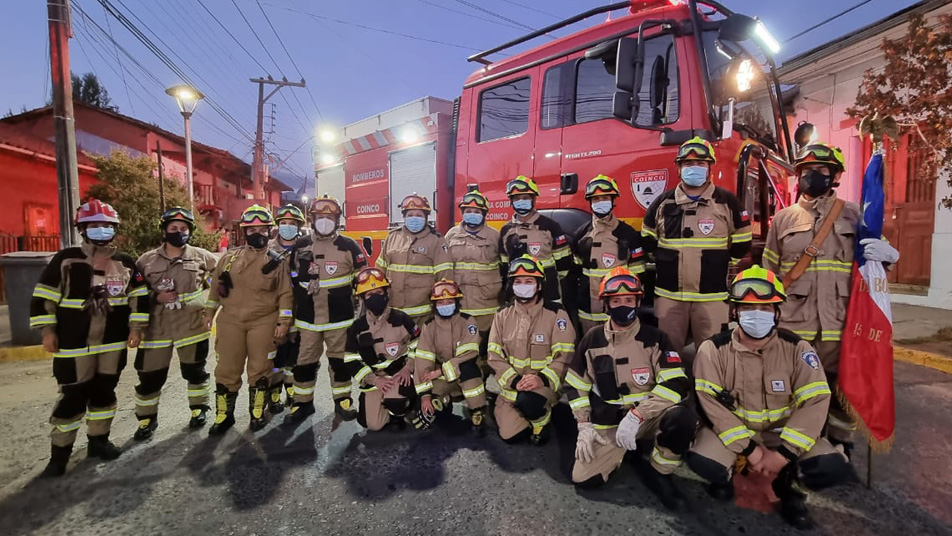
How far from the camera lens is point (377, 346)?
375cm

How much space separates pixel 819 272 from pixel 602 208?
1393 mm

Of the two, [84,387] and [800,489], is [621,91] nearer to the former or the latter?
[800,489]

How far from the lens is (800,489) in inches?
99.4

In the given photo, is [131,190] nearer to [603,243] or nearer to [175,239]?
[175,239]

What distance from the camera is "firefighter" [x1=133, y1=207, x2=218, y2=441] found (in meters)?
3.49

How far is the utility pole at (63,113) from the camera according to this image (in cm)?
550

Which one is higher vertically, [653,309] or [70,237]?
[70,237]

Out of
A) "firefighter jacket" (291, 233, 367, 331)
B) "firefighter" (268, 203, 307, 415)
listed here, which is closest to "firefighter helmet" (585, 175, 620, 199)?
"firefighter jacket" (291, 233, 367, 331)

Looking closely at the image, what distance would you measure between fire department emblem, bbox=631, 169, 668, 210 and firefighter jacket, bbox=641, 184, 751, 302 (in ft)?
0.89

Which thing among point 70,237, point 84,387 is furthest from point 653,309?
point 70,237

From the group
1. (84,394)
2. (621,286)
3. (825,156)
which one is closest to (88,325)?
(84,394)

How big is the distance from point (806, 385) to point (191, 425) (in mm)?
4144

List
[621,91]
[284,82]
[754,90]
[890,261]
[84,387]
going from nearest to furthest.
Result: 1. [890,261]
2. [84,387]
3. [621,91]
4. [754,90]
5. [284,82]

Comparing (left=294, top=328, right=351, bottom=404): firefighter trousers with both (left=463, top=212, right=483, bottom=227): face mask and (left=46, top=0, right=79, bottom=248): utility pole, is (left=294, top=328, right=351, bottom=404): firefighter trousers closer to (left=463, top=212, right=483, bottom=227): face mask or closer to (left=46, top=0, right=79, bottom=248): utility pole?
(left=463, top=212, right=483, bottom=227): face mask
